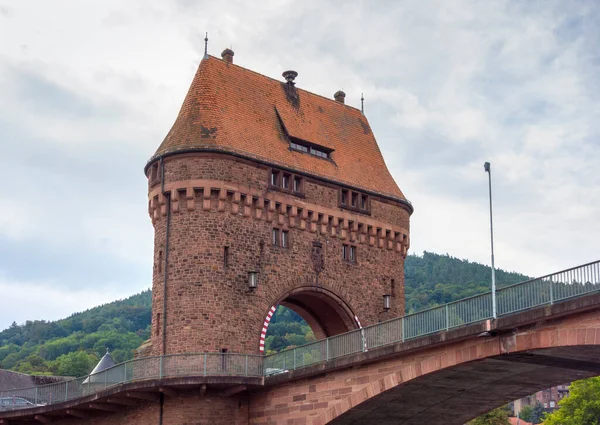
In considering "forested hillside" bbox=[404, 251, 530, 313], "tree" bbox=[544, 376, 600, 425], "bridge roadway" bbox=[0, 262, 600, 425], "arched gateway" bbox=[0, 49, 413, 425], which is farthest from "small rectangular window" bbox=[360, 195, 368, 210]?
"forested hillside" bbox=[404, 251, 530, 313]

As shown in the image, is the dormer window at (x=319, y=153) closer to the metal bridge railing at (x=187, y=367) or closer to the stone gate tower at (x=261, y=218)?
the stone gate tower at (x=261, y=218)

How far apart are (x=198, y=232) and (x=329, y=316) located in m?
7.83

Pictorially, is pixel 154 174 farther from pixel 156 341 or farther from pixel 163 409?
pixel 163 409

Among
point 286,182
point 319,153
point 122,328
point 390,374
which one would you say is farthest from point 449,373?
point 122,328

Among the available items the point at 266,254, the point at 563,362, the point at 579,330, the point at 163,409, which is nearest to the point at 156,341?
the point at 163,409

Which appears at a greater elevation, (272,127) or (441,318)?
(272,127)

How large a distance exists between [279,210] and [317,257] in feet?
8.79

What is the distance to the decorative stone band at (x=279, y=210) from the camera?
38156 mm

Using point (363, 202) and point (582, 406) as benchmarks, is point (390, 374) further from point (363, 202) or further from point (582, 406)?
point (582, 406)

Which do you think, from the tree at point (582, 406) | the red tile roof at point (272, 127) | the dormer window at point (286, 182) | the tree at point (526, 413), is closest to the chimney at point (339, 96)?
the red tile roof at point (272, 127)

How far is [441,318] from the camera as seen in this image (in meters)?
29.5

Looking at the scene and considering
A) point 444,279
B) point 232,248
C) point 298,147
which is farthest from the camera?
point 444,279

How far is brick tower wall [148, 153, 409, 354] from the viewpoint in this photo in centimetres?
3731

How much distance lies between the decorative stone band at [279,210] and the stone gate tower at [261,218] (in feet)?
0.16
